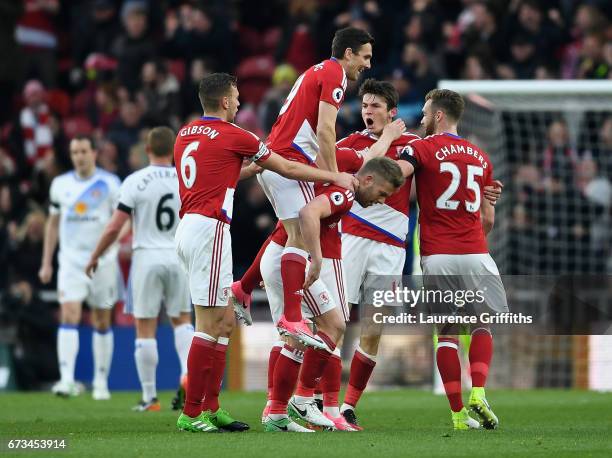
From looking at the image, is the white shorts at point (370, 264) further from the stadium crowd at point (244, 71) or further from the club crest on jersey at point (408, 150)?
the stadium crowd at point (244, 71)

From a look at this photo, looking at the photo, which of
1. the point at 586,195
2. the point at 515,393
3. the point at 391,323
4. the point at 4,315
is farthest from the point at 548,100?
the point at 4,315

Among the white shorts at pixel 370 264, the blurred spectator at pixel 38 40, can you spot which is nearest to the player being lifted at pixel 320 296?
the white shorts at pixel 370 264

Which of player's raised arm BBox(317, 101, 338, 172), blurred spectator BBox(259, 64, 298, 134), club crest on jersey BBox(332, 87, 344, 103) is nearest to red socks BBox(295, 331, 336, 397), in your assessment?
player's raised arm BBox(317, 101, 338, 172)

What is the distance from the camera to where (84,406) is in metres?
12.3

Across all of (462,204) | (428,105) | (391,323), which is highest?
(428,105)

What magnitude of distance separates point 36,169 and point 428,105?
11071 mm

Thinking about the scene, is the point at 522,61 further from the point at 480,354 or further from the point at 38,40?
the point at 480,354

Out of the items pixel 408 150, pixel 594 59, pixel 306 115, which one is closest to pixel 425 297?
pixel 408 150

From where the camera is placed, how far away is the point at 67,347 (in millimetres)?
13695

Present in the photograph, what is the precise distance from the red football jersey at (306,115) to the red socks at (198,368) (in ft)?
4.48

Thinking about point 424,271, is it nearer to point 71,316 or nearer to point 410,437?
point 410,437

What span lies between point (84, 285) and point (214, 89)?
558cm

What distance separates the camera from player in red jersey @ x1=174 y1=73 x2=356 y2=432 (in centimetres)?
853

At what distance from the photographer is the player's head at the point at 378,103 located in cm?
976
